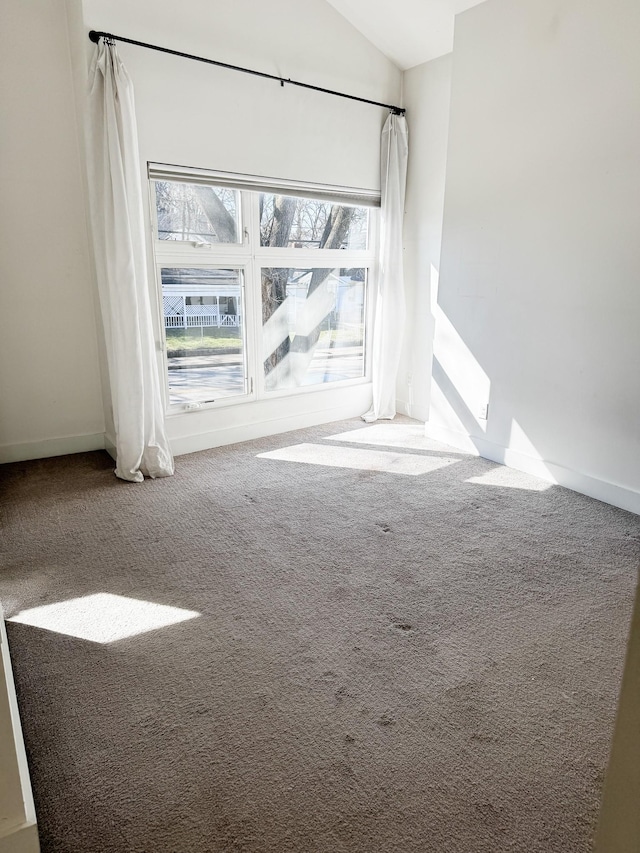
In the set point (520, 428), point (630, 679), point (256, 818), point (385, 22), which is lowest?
point (256, 818)

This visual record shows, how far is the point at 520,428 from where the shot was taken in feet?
11.4

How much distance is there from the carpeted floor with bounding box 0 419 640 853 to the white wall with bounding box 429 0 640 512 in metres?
0.46

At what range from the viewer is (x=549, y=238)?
313 centimetres

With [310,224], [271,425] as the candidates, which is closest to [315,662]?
[271,425]

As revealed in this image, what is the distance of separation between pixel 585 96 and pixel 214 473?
2966 millimetres

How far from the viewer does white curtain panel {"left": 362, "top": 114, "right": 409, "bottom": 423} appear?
415 cm

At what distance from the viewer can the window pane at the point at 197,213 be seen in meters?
3.39

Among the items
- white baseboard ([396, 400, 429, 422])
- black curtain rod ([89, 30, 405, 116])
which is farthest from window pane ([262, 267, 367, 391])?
black curtain rod ([89, 30, 405, 116])

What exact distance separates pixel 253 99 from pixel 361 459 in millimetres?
2457

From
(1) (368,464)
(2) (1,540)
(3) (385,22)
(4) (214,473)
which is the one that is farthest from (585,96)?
(2) (1,540)

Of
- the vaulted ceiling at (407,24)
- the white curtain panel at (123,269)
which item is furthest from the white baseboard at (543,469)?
the vaulted ceiling at (407,24)

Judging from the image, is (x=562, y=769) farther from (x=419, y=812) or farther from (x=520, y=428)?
(x=520, y=428)

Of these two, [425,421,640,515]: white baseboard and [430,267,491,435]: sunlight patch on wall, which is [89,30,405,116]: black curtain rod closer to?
[430,267,491,435]: sunlight patch on wall

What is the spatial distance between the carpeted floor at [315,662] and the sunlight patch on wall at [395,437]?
31.3 inches
